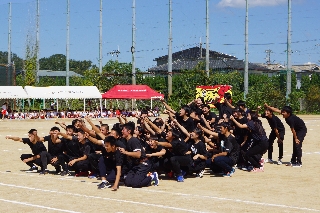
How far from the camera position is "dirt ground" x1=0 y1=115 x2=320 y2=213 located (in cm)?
1110

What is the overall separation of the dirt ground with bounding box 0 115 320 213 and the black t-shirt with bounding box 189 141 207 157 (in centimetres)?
62

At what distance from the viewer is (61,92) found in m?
56.5

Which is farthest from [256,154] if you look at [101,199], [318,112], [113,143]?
[318,112]

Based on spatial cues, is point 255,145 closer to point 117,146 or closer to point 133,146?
point 133,146

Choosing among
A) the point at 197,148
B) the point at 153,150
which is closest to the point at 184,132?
the point at 197,148

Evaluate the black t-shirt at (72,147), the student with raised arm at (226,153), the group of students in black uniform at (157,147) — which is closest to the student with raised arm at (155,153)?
the group of students in black uniform at (157,147)

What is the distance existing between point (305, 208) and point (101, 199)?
3740 millimetres

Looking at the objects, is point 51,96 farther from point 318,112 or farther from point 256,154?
point 256,154

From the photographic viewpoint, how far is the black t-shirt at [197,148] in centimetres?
1530

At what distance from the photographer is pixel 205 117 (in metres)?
18.2

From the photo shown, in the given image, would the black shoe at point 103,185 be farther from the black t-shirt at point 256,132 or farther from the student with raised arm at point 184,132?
the black t-shirt at point 256,132

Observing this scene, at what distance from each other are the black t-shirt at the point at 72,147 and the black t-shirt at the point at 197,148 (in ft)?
9.24

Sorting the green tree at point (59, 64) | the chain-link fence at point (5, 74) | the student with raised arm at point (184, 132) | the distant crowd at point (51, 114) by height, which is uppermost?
the green tree at point (59, 64)

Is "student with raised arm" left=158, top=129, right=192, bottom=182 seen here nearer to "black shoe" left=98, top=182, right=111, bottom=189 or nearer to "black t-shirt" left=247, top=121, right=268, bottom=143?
"black shoe" left=98, top=182, right=111, bottom=189
